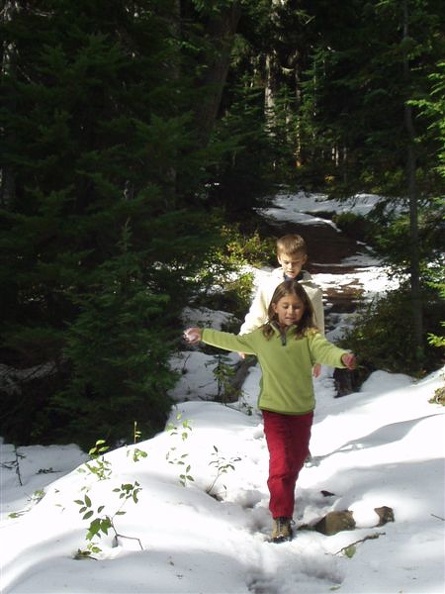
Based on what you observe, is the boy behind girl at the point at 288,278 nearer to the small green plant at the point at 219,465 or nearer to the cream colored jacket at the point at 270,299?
the cream colored jacket at the point at 270,299

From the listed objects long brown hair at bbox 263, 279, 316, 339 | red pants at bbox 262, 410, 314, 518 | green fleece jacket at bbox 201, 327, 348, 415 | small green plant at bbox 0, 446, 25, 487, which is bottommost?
small green plant at bbox 0, 446, 25, 487

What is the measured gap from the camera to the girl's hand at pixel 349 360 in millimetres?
3617

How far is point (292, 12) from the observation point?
56.3 ft

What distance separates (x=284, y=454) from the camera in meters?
4.01

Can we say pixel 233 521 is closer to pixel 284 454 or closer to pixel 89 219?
pixel 284 454

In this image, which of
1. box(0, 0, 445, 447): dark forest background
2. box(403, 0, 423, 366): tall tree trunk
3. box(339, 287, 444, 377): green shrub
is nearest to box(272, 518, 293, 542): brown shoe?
box(0, 0, 445, 447): dark forest background

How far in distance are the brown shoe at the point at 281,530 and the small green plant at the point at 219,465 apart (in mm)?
683

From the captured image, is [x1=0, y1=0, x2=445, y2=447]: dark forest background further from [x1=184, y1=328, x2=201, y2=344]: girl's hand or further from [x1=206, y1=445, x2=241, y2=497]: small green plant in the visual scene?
[x1=184, y1=328, x2=201, y2=344]: girl's hand

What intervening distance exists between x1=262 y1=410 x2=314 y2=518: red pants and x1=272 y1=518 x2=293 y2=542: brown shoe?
3 centimetres

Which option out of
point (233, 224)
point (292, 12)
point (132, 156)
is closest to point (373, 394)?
point (132, 156)

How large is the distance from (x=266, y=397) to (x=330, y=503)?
0.94 m

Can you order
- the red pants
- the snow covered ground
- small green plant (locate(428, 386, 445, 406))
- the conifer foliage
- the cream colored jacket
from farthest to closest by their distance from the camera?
1. small green plant (locate(428, 386, 445, 406))
2. the conifer foliage
3. the cream colored jacket
4. the red pants
5. the snow covered ground

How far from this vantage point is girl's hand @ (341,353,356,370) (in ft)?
11.9

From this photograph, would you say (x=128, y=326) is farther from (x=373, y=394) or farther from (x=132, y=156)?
(x=373, y=394)
